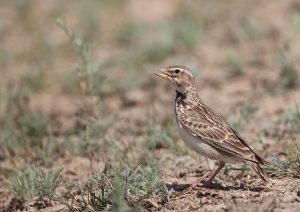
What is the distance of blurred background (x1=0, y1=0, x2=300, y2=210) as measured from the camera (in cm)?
854

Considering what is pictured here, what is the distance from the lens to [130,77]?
1130 cm

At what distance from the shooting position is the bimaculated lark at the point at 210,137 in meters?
6.72

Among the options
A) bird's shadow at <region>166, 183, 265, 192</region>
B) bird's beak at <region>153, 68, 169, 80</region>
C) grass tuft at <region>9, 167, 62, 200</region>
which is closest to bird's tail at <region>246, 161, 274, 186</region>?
bird's shadow at <region>166, 183, 265, 192</region>

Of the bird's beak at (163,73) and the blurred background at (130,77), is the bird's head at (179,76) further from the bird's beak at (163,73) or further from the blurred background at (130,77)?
the blurred background at (130,77)

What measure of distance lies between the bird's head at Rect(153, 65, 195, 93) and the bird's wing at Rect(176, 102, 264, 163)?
33cm

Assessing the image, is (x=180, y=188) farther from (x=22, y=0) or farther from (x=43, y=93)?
(x=22, y=0)

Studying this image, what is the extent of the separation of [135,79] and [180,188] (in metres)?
4.34

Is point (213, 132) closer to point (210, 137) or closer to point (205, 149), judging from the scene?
point (210, 137)

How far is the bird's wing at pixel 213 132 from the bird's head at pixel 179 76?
0.33m

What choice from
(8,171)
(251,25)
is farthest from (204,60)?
(8,171)

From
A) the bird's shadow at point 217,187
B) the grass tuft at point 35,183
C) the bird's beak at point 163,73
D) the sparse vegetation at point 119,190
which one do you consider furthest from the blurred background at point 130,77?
the bird's beak at point 163,73

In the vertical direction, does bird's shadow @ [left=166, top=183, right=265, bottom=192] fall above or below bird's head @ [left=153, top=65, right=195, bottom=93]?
below

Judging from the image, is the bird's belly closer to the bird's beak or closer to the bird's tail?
the bird's tail

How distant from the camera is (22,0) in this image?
15695 millimetres
